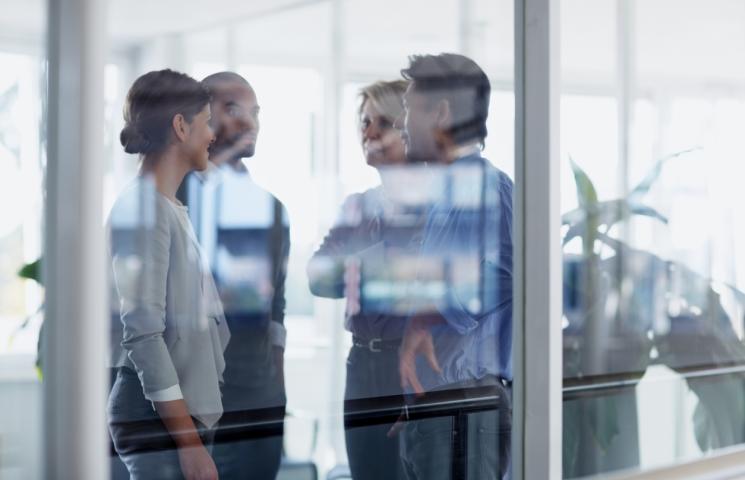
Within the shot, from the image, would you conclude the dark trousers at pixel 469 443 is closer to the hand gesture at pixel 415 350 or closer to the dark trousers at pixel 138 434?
the hand gesture at pixel 415 350

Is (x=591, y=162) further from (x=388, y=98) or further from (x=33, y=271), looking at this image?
(x=33, y=271)

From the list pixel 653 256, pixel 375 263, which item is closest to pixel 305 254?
pixel 375 263

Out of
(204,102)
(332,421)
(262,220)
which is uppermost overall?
(204,102)

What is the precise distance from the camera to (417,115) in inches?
97.0

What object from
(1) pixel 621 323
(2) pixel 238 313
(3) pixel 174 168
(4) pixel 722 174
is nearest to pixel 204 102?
(3) pixel 174 168

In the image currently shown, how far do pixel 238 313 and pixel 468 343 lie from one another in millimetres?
586

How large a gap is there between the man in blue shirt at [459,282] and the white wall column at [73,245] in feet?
3.30

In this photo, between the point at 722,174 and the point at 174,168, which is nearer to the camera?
the point at 174,168

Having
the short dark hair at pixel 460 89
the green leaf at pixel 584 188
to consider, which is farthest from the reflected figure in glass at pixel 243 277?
the green leaf at pixel 584 188

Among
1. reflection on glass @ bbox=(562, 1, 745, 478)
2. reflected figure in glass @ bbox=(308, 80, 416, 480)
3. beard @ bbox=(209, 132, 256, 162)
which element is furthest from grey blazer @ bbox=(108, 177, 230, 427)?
reflection on glass @ bbox=(562, 1, 745, 478)

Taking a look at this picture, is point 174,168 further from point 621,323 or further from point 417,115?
point 621,323

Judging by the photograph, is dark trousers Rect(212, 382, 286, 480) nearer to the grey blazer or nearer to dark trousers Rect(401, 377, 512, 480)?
the grey blazer

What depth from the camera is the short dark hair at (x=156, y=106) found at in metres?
1.86

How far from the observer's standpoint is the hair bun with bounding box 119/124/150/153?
1849mm
